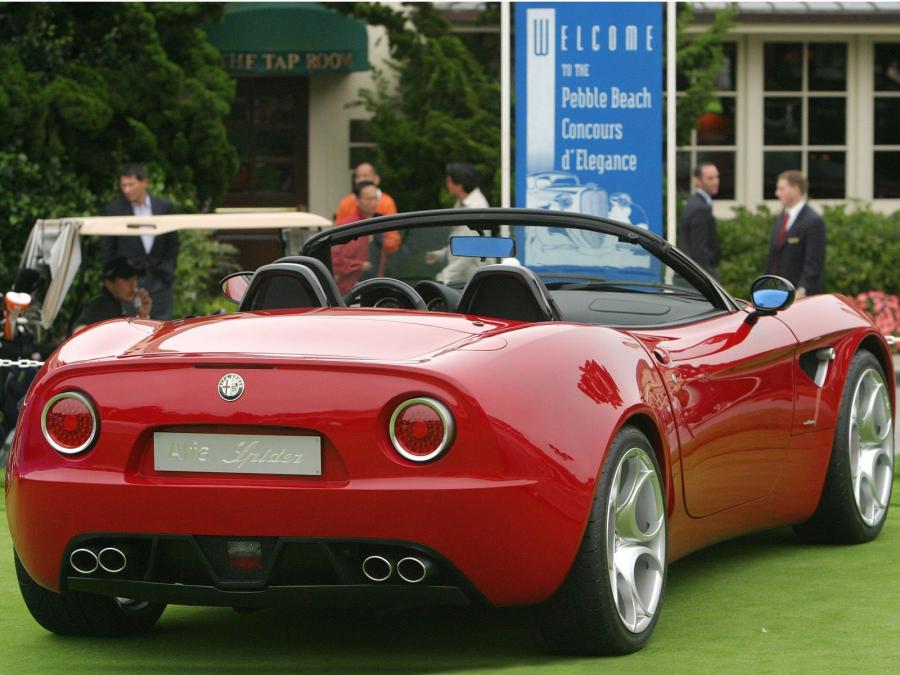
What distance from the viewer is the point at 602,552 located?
4.91 meters

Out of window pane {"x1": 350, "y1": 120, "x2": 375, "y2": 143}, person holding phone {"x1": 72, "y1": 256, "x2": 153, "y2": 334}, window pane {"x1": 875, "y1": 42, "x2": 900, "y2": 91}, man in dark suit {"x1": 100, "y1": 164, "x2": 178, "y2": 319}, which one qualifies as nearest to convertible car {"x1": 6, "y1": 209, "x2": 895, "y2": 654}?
person holding phone {"x1": 72, "y1": 256, "x2": 153, "y2": 334}

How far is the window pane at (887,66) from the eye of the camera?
74.1 ft

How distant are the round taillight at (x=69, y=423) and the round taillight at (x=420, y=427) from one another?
0.81 m

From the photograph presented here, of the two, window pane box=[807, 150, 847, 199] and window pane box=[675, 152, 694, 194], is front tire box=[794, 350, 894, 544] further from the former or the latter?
window pane box=[807, 150, 847, 199]

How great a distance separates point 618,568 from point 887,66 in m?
18.5

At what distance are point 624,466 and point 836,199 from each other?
17.8 metres

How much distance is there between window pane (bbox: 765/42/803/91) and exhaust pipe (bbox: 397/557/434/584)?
18476 millimetres

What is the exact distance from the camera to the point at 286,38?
20750mm

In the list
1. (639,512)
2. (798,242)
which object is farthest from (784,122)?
(639,512)

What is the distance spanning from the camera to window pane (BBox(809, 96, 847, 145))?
22.5 meters

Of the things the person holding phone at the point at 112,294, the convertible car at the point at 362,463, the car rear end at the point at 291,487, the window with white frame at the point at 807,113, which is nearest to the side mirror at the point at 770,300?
the convertible car at the point at 362,463

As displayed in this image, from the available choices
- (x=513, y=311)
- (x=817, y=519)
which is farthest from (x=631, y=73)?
(x=513, y=311)

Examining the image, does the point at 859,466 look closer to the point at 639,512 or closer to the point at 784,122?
the point at 639,512

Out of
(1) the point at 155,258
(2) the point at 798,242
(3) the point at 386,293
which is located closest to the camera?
(3) the point at 386,293
